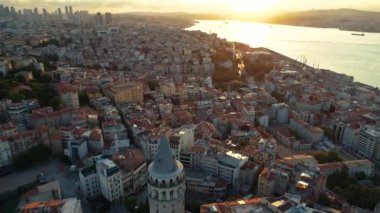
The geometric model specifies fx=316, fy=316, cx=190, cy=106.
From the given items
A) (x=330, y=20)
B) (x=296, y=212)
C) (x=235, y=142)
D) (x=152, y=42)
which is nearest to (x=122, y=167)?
(x=235, y=142)

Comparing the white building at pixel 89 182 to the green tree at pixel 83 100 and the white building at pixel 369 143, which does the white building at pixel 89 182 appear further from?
the white building at pixel 369 143

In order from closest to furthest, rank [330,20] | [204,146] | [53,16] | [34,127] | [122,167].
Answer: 1. [122,167]
2. [204,146]
3. [34,127]
4. [53,16]
5. [330,20]

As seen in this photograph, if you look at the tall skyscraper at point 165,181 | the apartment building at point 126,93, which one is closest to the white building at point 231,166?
the tall skyscraper at point 165,181

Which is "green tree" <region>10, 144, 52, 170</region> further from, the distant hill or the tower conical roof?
the distant hill

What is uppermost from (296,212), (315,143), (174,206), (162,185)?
(162,185)

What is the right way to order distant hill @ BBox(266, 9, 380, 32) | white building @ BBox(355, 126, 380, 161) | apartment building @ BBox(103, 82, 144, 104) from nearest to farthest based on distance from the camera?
white building @ BBox(355, 126, 380, 161), apartment building @ BBox(103, 82, 144, 104), distant hill @ BBox(266, 9, 380, 32)

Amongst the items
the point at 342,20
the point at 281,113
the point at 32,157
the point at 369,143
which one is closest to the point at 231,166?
the point at 369,143

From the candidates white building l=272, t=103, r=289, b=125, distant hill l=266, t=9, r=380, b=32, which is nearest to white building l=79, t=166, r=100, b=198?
white building l=272, t=103, r=289, b=125

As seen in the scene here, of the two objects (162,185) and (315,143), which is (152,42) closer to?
(315,143)
